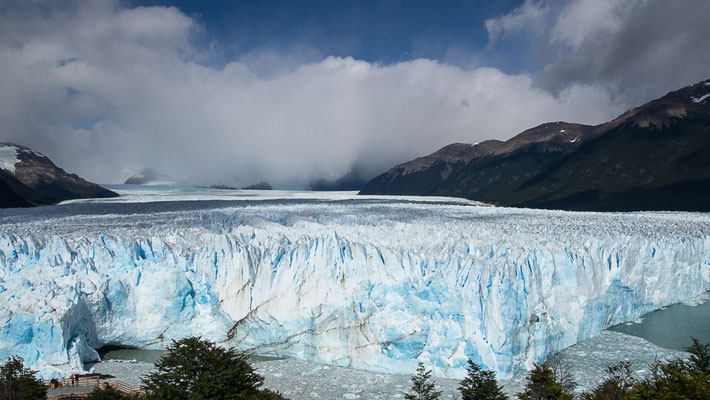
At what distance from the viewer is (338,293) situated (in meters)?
11.8

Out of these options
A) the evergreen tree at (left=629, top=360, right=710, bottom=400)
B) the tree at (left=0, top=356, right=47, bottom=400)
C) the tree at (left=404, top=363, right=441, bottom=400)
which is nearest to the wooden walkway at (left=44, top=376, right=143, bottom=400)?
the tree at (left=0, top=356, right=47, bottom=400)

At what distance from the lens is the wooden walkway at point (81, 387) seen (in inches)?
346

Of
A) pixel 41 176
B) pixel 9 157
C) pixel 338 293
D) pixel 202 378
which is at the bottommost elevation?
pixel 202 378

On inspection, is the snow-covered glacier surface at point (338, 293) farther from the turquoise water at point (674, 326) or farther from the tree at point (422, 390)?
the tree at point (422, 390)

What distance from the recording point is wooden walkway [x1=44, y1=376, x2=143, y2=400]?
8781 mm

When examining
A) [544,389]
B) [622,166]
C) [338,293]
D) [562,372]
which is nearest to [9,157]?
[338,293]

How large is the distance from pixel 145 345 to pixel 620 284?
46.4 feet

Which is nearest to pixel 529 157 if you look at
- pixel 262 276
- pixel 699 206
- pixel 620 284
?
pixel 699 206

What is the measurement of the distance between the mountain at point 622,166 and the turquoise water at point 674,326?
23.4 m

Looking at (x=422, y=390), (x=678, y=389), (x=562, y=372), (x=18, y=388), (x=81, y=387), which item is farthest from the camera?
(x=562, y=372)

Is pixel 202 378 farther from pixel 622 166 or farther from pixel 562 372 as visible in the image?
pixel 622 166

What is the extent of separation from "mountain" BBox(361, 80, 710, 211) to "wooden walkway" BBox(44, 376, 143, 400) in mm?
36870

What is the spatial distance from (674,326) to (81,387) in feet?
51.2

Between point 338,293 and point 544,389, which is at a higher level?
point 338,293
